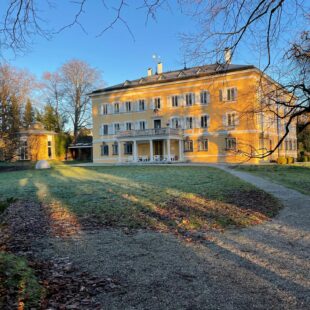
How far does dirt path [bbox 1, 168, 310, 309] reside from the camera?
10.4 ft

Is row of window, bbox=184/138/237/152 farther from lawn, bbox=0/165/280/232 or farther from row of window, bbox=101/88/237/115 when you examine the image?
lawn, bbox=0/165/280/232

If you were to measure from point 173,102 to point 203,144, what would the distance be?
636cm

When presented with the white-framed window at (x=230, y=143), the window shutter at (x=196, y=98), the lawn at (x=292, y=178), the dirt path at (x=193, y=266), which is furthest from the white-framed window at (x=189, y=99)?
the dirt path at (x=193, y=266)

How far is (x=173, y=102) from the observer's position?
37.6 metres

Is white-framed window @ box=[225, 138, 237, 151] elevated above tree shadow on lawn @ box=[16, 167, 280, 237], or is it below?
above

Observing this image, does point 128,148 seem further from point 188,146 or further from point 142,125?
point 188,146

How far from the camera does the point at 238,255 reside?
462 cm

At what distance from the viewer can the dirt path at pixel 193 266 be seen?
317 centimetres

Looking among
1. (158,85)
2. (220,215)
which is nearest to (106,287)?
(220,215)

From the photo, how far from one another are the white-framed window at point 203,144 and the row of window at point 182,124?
159 centimetres

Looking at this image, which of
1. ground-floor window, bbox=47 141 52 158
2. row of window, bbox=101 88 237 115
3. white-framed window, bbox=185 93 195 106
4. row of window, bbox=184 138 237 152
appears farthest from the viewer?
ground-floor window, bbox=47 141 52 158

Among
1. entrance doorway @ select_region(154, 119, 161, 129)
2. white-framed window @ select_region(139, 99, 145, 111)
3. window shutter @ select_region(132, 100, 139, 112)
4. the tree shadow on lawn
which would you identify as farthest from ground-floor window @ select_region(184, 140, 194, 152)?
the tree shadow on lawn

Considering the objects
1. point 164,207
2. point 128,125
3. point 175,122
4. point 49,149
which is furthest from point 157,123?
point 164,207

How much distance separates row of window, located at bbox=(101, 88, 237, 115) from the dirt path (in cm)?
2888
